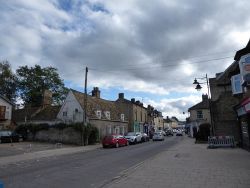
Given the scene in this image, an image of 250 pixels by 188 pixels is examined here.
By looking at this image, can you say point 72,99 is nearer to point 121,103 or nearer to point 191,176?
point 121,103

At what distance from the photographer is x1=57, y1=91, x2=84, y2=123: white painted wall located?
42.4m

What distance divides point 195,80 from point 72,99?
2245cm

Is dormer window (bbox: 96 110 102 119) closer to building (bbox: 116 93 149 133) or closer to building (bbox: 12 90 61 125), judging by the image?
building (bbox: 12 90 61 125)

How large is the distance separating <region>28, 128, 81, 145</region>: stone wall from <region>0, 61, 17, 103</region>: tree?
23.2 m

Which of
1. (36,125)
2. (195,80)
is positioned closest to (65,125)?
(36,125)

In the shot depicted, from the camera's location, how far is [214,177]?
10.6 m

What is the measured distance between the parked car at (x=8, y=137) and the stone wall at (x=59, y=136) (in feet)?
9.44

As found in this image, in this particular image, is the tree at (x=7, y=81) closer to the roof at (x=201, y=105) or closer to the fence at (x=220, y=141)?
the roof at (x=201, y=105)

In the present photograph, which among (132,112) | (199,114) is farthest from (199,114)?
(132,112)

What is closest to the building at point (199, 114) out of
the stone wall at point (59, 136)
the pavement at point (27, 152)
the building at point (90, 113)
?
the building at point (90, 113)

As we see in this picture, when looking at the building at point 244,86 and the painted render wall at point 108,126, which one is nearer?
the building at point 244,86

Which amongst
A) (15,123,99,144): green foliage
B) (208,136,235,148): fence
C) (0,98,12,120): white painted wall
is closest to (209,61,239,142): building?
(208,136,235,148): fence

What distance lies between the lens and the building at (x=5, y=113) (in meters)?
43.5

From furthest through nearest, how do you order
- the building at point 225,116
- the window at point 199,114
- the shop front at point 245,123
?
the window at point 199,114 < the building at point 225,116 < the shop front at point 245,123
